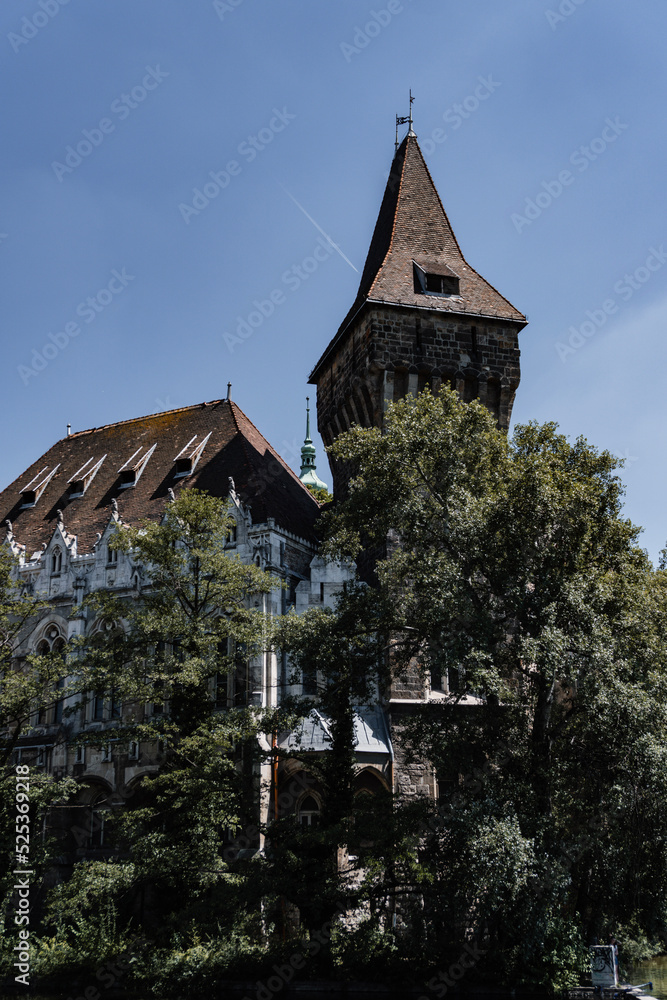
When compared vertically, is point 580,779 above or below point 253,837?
above

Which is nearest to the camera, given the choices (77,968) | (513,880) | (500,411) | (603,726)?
(513,880)

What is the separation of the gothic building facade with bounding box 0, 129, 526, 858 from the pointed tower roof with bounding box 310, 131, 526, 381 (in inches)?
2.9

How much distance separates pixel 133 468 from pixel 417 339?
35.9 feet

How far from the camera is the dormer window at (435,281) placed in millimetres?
30516

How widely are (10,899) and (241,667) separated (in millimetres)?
8028

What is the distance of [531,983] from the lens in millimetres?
17234

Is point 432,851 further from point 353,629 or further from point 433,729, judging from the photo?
point 353,629

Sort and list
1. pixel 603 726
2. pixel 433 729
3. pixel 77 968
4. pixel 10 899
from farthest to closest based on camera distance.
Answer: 1. pixel 10 899
2. pixel 77 968
3. pixel 433 729
4. pixel 603 726

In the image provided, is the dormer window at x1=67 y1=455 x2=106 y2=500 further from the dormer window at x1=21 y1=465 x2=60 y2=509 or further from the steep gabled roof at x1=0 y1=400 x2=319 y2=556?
the dormer window at x1=21 y1=465 x2=60 y2=509

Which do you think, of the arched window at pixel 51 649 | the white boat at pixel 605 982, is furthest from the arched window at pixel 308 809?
the arched window at pixel 51 649

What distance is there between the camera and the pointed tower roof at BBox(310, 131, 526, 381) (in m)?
29.9

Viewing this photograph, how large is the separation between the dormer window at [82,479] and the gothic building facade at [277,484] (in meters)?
0.05

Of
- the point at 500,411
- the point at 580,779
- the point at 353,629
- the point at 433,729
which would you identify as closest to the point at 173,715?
the point at 353,629

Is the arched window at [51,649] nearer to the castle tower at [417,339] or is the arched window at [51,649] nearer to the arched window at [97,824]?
the arched window at [97,824]
